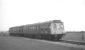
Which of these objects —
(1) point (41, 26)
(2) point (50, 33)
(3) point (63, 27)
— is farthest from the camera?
(1) point (41, 26)

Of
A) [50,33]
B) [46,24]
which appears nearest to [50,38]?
[50,33]

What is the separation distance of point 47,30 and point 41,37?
3.13 metres

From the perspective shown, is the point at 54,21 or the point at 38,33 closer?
the point at 54,21

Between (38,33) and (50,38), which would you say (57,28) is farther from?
(38,33)

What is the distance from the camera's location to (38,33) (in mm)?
25797

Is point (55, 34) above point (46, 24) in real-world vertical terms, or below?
below

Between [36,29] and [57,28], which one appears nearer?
[57,28]

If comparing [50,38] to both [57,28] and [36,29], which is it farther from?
[36,29]

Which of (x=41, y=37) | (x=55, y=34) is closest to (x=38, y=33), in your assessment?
(x=41, y=37)

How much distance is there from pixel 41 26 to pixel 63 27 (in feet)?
Result: 14.1

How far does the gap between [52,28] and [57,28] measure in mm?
988

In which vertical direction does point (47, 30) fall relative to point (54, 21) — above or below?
below

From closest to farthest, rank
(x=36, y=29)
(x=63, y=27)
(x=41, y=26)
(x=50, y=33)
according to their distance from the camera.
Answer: (x=50, y=33) → (x=63, y=27) → (x=41, y=26) → (x=36, y=29)

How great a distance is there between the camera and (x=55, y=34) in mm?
21828
